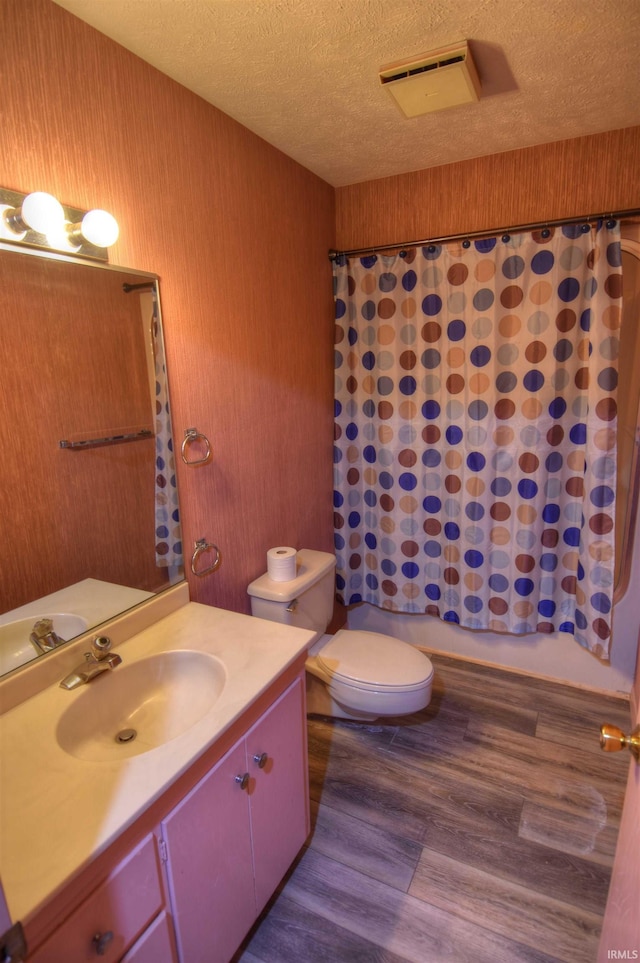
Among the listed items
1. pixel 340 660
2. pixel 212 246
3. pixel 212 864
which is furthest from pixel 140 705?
pixel 212 246

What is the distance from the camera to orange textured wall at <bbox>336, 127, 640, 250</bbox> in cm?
203

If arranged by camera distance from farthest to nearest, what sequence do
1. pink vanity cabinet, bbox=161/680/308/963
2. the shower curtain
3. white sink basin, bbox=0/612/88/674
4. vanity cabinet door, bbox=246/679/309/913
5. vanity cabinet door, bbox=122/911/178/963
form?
1. the shower curtain
2. vanity cabinet door, bbox=246/679/309/913
3. white sink basin, bbox=0/612/88/674
4. pink vanity cabinet, bbox=161/680/308/963
5. vanity cabinet door, bbox=122/911/178/963

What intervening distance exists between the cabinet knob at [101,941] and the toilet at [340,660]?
1.09m

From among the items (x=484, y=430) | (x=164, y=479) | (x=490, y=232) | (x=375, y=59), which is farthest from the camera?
(x=484, y=430)

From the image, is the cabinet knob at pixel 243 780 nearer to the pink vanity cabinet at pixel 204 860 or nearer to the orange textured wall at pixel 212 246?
the pink vanity cabinet at pixel 204 860

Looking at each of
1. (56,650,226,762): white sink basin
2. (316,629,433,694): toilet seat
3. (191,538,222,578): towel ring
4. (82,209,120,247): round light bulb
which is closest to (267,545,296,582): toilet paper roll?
(191,538,222,578): towel ring

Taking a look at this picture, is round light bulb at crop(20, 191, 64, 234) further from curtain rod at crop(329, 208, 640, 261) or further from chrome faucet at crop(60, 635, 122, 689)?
curtain rod at crop(329, 208, 640, 261)

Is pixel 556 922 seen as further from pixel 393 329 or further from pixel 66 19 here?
pixel 66 19

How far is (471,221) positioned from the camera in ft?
7.55

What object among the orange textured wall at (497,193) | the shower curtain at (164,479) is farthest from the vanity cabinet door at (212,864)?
the orange textured wall at (497,193)

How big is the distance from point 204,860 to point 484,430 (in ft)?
6.45

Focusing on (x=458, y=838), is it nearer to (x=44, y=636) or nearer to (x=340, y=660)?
(x=340, y=660)

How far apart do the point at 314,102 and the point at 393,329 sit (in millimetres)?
1032

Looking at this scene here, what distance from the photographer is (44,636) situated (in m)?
1.25
